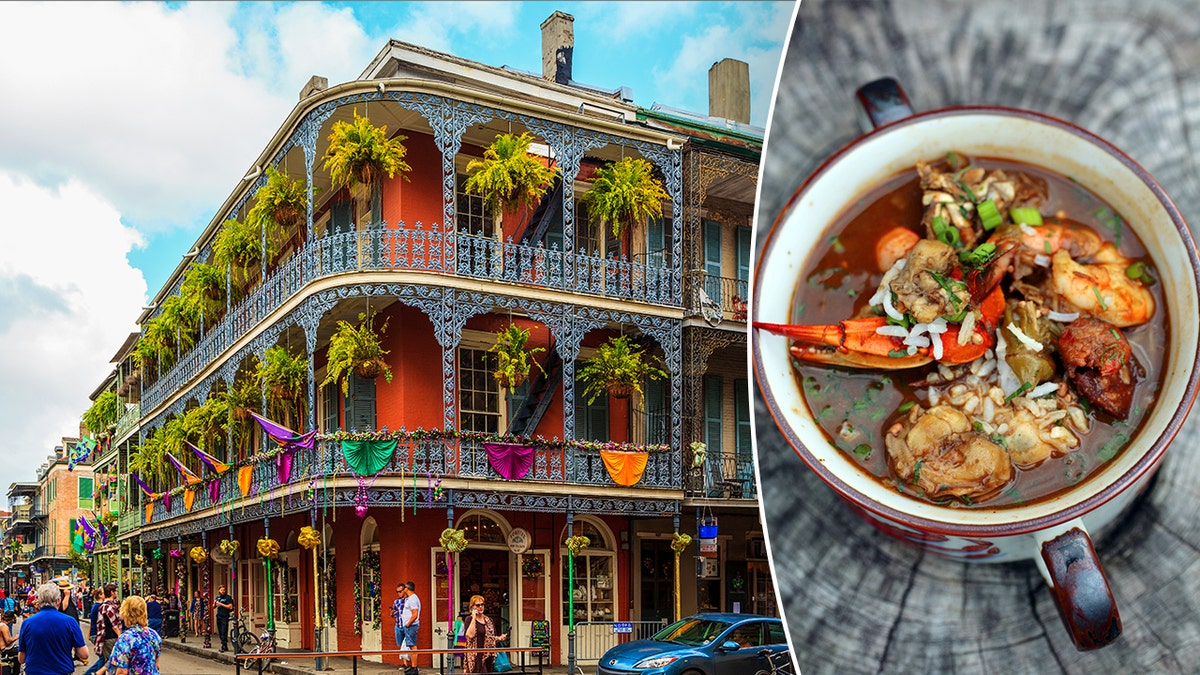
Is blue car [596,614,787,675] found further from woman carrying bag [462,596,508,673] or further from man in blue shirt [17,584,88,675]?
man in blue shirt [17,584,88,675]

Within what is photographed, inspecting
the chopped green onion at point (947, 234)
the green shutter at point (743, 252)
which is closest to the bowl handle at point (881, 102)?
the chopped green onion at point (947, 234)

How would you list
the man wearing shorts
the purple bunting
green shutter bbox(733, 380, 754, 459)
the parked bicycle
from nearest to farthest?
the parked bicycle → the man wearing shorts → the purple bunting → green shutter bbox(733, 380, 754, 459)

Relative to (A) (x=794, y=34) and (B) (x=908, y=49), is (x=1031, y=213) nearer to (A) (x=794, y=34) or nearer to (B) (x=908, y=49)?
(B) (x=908, y=49)

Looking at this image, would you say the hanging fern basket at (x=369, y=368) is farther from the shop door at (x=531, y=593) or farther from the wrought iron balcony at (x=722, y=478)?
the wrought iron balcony at (x=722, y=478)

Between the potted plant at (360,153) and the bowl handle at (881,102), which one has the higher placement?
the potted plant at (360,153)

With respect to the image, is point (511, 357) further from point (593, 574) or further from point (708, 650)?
point (708, 650)

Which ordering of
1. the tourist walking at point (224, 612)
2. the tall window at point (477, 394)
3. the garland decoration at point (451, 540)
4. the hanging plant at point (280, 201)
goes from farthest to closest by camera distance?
1. the tourist walking at point (224, 612)
2. the hanging plant at point (280, 201)
3. the tall window at point (477, 394)
4. the garland decoration at point (451, 540)

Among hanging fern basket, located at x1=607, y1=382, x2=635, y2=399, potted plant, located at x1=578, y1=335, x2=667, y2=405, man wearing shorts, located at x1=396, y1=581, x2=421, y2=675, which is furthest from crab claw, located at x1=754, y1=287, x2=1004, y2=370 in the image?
hanging fern basket, located at x1=607, y1=382, x2=635, y2=399
